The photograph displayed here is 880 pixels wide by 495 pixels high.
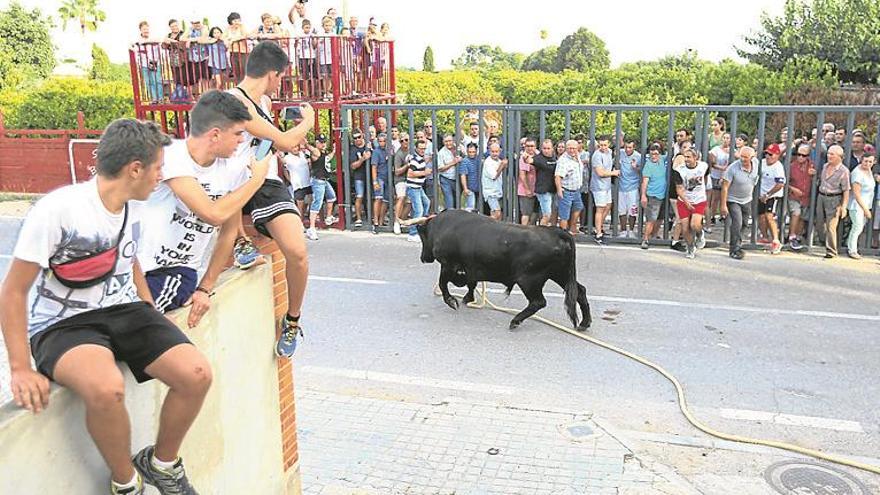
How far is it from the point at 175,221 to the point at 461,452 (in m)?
2.82

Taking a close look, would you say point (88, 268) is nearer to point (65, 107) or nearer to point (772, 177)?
point (772, 177)

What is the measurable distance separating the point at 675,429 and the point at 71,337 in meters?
4.56

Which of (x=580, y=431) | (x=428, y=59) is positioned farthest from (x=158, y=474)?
(x=428, y=59)

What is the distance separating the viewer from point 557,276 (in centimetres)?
817

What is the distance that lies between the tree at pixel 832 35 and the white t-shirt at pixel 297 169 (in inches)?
545

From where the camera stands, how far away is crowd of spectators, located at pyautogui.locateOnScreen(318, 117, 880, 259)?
448 inches

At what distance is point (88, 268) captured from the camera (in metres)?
2.80

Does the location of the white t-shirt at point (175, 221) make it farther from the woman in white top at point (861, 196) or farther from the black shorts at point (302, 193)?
the woman in white top at point (861, 196)

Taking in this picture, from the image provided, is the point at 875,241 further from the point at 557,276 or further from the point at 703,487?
the point at 703,487

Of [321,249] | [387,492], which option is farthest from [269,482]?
[321,249]

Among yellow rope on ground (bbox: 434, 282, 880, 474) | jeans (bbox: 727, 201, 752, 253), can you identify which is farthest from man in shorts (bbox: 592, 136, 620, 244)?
yellow rope on ground (bbox: 434, 282, 880, 474)

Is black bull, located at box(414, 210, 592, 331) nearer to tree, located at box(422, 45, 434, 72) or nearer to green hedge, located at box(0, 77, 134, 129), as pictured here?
green hedge, located at box(0, 77, 134, 129)

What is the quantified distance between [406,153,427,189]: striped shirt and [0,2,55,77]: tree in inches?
1149

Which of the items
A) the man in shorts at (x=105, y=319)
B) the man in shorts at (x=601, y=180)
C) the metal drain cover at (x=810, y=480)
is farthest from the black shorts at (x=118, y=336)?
the man in shorts at (x=601, y=180)
